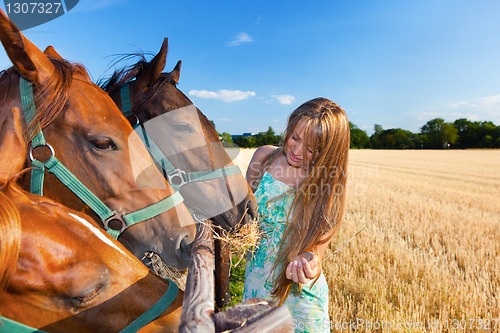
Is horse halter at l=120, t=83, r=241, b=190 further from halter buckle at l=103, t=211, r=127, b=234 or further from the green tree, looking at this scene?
the green tree

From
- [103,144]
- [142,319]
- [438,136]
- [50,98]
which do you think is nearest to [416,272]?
[103,144]

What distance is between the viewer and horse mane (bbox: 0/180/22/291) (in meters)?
1.23

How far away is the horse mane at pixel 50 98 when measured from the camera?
87.0 inches

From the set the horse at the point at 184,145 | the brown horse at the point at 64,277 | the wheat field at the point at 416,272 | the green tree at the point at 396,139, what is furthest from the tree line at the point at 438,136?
the brown horse at the point at 64,277

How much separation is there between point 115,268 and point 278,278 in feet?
3.97

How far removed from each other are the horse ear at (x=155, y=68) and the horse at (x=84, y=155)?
1104mm

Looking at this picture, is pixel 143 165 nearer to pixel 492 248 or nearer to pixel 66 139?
pixel 66 139

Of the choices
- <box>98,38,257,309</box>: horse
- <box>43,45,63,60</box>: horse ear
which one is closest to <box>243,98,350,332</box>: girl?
<box>98,38,257,309</box>: horse

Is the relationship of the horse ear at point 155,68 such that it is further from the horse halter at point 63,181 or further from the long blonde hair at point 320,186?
the long blonde hair at point 320,186

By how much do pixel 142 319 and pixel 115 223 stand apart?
3.24ft

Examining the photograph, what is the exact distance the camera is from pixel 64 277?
130 centimetres

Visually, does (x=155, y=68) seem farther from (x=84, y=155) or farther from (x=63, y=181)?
(x=63, y=181)

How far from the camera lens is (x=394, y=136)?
84.3m

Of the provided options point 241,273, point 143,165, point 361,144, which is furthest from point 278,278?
point 361,144
